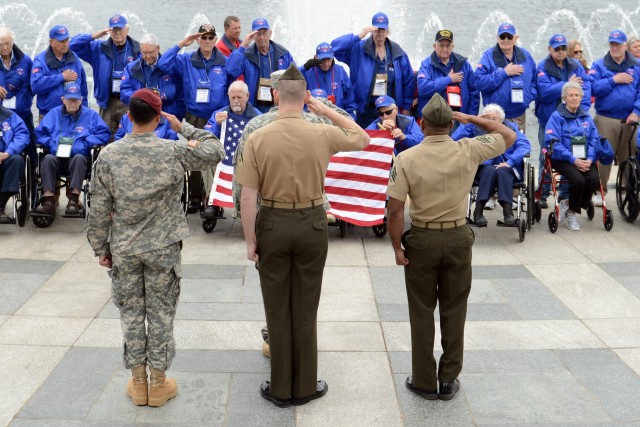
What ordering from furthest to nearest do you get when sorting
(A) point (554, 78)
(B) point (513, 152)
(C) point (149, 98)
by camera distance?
(A) point (554, 78), (B) point (513, 152), (C) point (149, 98)

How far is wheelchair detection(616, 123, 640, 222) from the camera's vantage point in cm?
870

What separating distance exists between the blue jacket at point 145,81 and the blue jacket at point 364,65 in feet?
6.34

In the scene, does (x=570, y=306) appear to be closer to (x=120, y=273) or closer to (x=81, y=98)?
(x=120, y=273)

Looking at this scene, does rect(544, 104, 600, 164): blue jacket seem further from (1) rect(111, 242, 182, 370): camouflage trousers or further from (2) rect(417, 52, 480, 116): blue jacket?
(1) rect(111, 242, 182, 370): camouflage trousers

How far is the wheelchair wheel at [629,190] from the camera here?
8711 millimetres

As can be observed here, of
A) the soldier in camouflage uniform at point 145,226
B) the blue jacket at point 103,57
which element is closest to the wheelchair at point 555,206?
the blue jacket at point 103,57

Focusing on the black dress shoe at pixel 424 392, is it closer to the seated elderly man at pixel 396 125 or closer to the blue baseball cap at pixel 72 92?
the seated elderly man at pixel 396 125

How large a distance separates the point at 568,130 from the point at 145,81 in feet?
15.3

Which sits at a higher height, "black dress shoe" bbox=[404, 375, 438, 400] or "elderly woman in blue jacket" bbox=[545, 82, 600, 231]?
"elderly woman in blue jacket" bbox=[545, 82, 600, 231]

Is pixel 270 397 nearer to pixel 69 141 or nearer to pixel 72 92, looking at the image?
pixel 69 141

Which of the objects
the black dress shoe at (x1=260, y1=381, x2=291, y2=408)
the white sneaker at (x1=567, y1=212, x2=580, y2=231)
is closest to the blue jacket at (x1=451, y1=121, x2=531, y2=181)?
the white sneaker at (x1=567, y1=212, x2=580, y2=231)

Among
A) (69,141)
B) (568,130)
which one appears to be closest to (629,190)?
(568,130)

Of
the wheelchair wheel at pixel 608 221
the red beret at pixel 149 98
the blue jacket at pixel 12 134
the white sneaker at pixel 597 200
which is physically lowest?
the white sneaker at pixel 597 200

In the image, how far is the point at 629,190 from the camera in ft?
29.1
